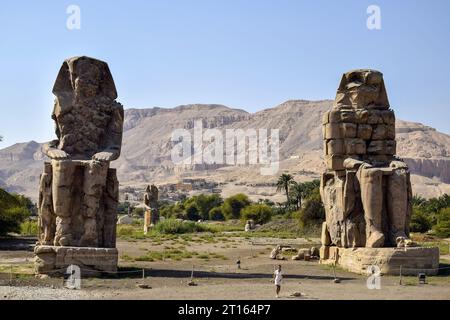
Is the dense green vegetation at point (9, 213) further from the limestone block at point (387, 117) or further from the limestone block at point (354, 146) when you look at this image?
the limestone block at point (387, 117)

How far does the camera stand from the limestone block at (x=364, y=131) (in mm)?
17250

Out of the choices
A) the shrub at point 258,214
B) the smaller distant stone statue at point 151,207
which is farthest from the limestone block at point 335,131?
the shrub at point 258,214

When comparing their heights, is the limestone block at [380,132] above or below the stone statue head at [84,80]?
below

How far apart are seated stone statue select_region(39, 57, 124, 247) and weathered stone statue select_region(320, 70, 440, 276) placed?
5672 mm

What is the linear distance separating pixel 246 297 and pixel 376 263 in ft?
15.2

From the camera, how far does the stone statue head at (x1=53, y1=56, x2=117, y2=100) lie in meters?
15.4

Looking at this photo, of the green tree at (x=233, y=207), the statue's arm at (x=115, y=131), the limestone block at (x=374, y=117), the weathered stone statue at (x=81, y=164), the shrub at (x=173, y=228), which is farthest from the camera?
the green tree at (x=233, y=207)

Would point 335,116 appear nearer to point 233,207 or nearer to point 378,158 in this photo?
point 378,158

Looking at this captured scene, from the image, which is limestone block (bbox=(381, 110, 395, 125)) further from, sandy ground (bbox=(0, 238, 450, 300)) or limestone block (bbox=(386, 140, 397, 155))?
sandy ground (bbox=(0, 238, 450, 300))

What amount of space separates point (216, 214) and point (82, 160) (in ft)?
180

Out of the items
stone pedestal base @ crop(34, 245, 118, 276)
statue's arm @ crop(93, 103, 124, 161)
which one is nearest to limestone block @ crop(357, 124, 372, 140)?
statue's arm @ crop(93, 103, 124, 161)
